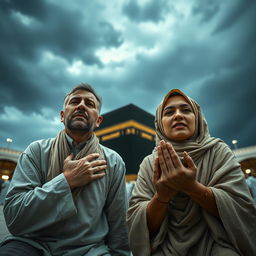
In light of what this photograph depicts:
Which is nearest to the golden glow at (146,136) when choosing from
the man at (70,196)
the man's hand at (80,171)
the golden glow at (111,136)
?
the golden glow at (111,136)

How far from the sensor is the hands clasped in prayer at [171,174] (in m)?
1.03

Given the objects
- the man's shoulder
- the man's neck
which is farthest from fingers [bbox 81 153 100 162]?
the man's shoulder

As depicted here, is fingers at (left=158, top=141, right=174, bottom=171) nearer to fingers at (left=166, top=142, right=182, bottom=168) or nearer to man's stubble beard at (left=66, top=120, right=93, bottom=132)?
fingers at (left=166, top=142, right=182, bottom=168)

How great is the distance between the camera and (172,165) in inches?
41.6

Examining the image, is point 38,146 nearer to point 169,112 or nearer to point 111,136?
point 169,112

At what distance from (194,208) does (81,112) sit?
1.23 m

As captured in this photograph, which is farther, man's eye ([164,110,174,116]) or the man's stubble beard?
the man's stubble beard

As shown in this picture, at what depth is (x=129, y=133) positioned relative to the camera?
84.8 ft

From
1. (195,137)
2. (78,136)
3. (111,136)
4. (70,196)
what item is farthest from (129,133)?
(70,196)

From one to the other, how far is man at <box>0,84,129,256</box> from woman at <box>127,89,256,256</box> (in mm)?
384

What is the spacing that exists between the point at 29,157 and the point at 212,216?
1.47m

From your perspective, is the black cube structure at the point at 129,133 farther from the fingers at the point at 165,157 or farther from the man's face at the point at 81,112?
the fingers at the point at 165,157

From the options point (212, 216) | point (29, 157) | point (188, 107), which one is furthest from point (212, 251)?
point (29, 157)

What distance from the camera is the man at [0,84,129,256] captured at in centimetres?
125
